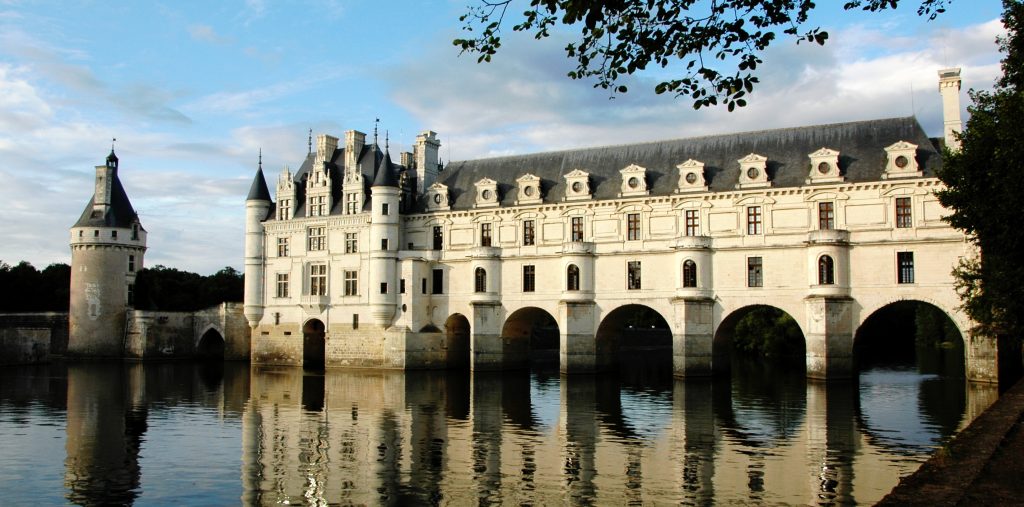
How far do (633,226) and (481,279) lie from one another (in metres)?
9.28

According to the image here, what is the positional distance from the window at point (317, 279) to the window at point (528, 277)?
44.3 feet

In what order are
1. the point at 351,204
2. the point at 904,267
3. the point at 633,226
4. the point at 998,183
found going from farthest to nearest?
the point at 351,204 → the point at 633,226 → the point at 904,267 → the point at 998,183

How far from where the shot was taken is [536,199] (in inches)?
1902

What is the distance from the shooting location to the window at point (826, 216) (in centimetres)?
4034

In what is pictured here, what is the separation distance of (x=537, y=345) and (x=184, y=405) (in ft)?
148

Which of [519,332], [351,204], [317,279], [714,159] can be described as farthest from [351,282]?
[714,159]

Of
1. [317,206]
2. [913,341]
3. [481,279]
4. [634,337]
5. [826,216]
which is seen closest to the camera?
[826,216]

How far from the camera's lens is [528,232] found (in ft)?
159

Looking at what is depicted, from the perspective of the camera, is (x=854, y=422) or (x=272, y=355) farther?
(x=272, y=355)

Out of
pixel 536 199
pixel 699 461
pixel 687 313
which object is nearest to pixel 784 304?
pixel 687 313

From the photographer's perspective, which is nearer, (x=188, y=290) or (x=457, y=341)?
(x=457, y=341)

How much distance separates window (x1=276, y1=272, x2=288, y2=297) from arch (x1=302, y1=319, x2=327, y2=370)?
257 centimetres

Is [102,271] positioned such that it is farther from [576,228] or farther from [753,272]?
[753,272]

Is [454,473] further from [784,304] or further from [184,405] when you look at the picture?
[784,304]
